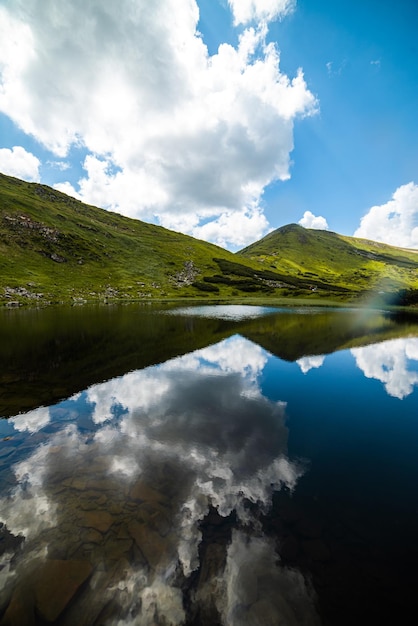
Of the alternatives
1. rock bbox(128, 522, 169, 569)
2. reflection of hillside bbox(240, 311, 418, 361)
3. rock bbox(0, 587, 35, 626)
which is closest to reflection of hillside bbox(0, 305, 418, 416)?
reflection of hillside bbox(240, 311, 418, 361)

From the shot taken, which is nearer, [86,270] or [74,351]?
[74,351]

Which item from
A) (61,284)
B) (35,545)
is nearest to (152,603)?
(35,545)

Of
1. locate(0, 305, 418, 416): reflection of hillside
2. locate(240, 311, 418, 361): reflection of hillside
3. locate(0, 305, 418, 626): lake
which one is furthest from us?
locate(240, 311, 418, 361): reflection of hillside

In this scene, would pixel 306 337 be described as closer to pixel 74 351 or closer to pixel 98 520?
pixel 74 351

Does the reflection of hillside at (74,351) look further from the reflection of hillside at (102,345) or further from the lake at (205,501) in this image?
the lake at (205,501)

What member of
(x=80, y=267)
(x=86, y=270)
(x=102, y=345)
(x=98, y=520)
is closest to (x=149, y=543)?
(x=98, y=520)

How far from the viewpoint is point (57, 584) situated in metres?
7.77

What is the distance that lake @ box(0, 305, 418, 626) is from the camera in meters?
7.43

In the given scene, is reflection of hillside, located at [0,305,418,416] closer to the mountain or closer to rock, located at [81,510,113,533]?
rock, located at [81,510,113,533]

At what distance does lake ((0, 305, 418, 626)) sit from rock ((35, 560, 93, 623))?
3 centimetres

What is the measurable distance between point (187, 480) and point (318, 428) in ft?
30.5

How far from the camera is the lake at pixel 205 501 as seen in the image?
293 inches

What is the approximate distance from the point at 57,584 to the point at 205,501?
5.02 meters

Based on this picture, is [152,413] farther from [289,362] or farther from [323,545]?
[289,362]
